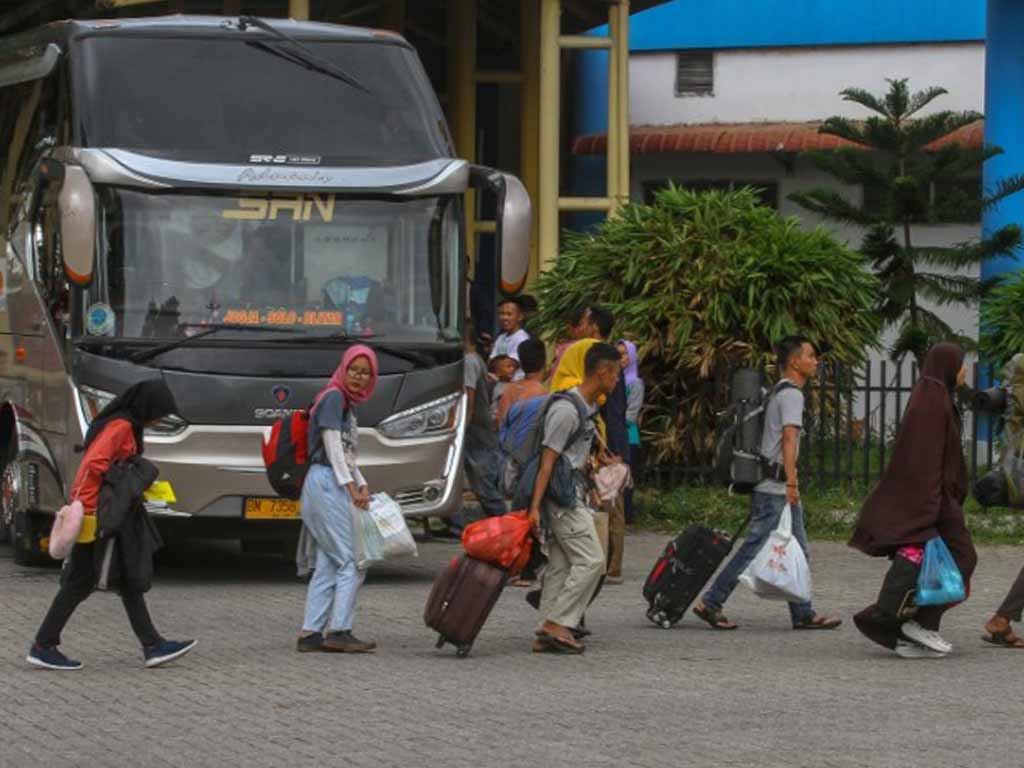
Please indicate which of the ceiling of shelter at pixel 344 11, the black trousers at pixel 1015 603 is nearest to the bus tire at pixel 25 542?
the black trousers at pixel 1015 603

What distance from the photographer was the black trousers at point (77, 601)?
37.2ft

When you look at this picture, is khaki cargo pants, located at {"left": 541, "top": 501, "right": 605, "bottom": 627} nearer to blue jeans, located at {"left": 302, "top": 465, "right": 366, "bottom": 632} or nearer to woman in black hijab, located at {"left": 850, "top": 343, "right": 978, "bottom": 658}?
blue jeans, located at {"left": 302, "top": 465, "right": 366, "bottom": 632}

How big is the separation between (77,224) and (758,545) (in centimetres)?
467

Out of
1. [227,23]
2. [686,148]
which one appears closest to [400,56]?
[227,23]

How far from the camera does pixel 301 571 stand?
1223 cm

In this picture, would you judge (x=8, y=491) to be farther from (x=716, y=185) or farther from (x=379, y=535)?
(x=716, y=185)

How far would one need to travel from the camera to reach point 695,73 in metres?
29.5

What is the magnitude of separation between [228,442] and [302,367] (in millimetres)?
674

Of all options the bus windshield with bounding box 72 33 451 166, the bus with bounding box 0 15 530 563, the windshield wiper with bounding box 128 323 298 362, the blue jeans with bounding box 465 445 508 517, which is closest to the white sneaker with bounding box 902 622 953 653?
the bus with bounding box 0 15 530 563

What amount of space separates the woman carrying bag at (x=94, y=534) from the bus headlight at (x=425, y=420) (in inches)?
151

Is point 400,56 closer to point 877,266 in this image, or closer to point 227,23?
point 227,23

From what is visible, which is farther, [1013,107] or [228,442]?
[1013,107]

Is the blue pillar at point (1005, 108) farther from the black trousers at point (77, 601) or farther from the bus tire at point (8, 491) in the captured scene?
the black trousers at point (77, 601)

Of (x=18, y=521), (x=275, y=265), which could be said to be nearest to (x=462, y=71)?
(x=18, y=521)
